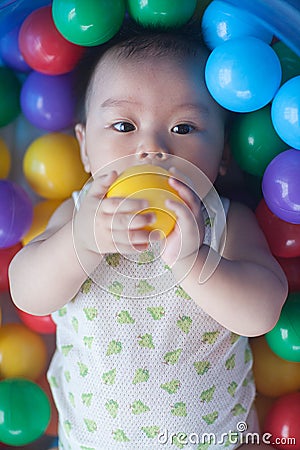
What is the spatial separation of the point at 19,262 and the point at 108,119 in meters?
0.23

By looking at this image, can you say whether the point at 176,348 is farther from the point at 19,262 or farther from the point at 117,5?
the point at 117,5

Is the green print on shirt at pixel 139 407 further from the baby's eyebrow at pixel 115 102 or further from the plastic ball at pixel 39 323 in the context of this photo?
the baby's eyebrow at pixel 115 102

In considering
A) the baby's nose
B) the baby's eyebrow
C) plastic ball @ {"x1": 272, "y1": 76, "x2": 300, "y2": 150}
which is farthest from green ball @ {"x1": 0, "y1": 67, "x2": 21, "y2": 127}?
plastic ball @ {"x1": 272, "y1": 76, "x2": 300, "y2": 150}

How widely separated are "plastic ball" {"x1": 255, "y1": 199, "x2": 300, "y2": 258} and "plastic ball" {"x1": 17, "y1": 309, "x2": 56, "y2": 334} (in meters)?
0.37

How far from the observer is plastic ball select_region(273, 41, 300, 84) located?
0.95 meters

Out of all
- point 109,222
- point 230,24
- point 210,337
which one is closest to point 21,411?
point 210,337

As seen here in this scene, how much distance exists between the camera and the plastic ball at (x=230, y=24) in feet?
2.98

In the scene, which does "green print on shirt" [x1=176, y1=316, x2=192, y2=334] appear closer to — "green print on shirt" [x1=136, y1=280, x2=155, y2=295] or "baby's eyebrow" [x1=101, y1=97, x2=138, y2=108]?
"green print on shirt" [x1=136, y1=280, x2=155, y2=295]

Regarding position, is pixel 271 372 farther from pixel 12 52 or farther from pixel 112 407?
pixel 12 52

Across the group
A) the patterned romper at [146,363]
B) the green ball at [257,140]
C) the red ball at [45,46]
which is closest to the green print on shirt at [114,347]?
the patterned romper at [146,363]

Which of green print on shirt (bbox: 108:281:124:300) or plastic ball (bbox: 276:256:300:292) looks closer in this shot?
green print on shirt (bbox: 108:281:124:300)

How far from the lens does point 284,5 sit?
2.76ft

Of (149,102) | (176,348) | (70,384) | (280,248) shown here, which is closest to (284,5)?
(149,102)

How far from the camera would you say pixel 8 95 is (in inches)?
42.6
